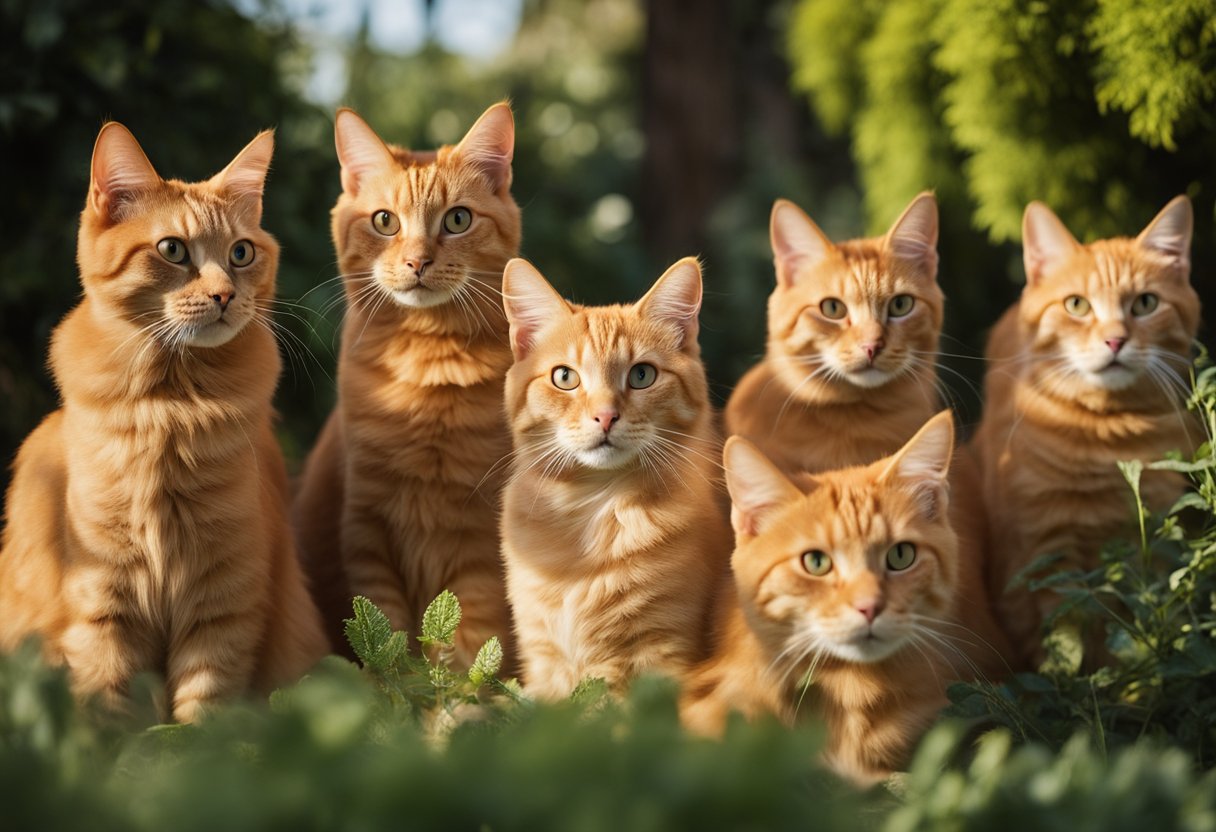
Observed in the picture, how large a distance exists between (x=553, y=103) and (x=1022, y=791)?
34.0ft

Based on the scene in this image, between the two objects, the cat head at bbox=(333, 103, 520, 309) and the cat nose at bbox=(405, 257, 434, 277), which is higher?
the cat head at bbox=(333, 103, 520, 309)

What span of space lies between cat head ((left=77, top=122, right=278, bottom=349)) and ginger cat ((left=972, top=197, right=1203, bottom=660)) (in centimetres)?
216

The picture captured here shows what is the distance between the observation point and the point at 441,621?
2.56 meters

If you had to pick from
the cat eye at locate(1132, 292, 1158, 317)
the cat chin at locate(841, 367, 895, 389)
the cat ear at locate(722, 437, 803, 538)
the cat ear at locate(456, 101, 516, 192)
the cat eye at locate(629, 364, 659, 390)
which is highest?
the cat ear at locate(456, 101, 516, 192)

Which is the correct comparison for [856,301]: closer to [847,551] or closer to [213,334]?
[847,551]

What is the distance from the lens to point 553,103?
1140 cm

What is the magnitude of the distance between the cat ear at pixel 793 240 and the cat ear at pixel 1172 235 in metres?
0.89

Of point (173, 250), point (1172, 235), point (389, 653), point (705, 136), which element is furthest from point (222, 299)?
point (705, 136)

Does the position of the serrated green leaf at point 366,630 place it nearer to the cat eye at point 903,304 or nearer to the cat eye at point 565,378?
the cat eye at point 565,378

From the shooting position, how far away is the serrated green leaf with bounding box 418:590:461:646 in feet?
8.36

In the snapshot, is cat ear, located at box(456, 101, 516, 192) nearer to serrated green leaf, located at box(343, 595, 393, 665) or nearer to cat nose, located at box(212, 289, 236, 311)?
cat nose, located at box(212, 289, 236, 311)

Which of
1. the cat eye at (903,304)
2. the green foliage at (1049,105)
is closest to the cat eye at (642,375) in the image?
the cat eye at (903,304)

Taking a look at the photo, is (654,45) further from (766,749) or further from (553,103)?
(766,749)

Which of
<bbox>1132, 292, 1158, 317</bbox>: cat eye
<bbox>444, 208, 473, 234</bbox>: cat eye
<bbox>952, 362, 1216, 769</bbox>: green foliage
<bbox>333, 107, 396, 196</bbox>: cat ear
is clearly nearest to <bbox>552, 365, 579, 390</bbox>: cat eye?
<bbox>444, 208, 473, 234</bbox>: cat eye
